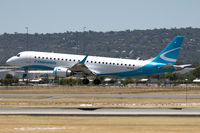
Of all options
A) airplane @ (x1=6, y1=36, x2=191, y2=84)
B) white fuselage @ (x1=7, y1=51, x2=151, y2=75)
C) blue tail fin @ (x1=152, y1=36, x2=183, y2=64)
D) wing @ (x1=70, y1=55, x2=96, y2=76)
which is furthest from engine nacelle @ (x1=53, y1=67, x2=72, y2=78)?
blue tail fin @ (x1=152, y1=36, x2=183, y2=64)

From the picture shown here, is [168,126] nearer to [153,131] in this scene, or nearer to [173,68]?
[153,131]

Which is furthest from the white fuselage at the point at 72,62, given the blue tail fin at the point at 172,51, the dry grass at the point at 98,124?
the dry grass at the point at 98,124

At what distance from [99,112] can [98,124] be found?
20.0ft

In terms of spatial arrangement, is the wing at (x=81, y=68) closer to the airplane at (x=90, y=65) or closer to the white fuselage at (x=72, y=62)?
the airplane at (x=90, y=65)

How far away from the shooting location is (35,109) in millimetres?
35688

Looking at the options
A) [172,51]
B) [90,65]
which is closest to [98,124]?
[172,51]

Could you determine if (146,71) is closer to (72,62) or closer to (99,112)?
(72,62)

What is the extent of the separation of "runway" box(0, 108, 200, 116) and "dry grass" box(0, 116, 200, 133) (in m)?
2.08

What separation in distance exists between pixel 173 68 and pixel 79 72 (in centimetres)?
1373

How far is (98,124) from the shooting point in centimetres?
2759

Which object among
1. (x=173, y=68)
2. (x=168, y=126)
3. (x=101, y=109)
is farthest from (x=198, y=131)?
(x=173, y=68)

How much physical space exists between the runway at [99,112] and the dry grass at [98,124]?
2.08 meters

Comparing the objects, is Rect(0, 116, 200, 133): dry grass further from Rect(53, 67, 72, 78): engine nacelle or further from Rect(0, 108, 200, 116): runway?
Rect(53, 67, 72, 78): engine nacelle

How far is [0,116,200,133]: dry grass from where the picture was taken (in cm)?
2531
